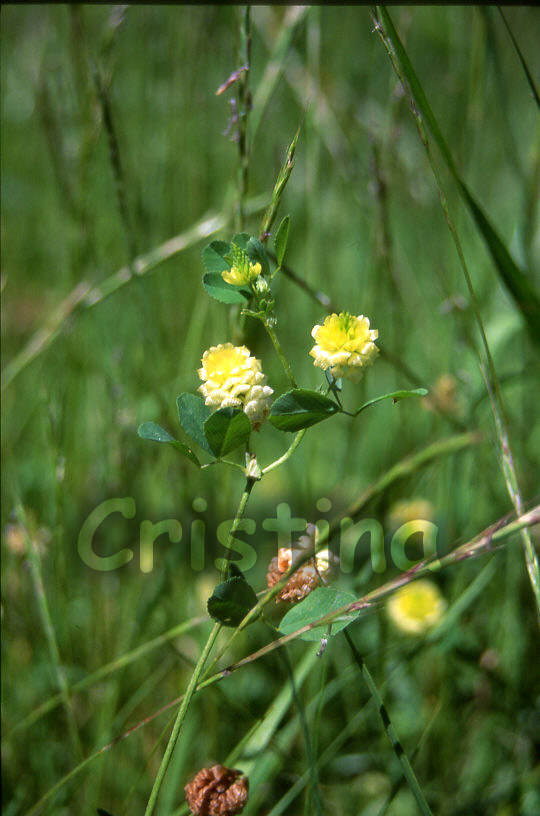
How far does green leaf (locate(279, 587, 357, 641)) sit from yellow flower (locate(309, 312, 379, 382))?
0.12 meters

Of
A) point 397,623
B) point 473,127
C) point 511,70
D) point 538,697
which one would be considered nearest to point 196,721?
point 397,623

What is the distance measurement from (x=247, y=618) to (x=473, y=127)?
0.75 meters

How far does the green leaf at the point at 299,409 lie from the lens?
0.38m

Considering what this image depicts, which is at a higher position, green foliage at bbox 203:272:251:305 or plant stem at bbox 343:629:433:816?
green foliage at bbox 203:272:251:305

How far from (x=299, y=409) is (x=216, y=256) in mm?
122

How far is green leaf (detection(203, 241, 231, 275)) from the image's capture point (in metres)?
0.43

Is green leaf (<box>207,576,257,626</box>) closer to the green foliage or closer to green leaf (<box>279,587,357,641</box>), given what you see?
green leaf (<box>279,587,357,641</box>)

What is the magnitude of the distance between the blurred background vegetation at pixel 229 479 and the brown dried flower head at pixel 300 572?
4cm

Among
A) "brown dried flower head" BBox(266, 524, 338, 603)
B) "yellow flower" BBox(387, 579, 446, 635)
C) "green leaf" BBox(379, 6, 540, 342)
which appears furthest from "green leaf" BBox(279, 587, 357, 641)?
"yellow flower" BBox(387, 579, 446, 635)

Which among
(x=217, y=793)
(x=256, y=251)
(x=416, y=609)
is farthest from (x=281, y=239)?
(x=416, y=609)

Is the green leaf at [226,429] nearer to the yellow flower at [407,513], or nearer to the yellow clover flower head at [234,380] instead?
the yellow clover flower head at [234,380]

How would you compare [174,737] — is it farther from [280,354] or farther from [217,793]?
[280,354]

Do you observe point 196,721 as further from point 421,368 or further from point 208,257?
point 421,368

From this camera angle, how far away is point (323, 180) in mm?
1416
